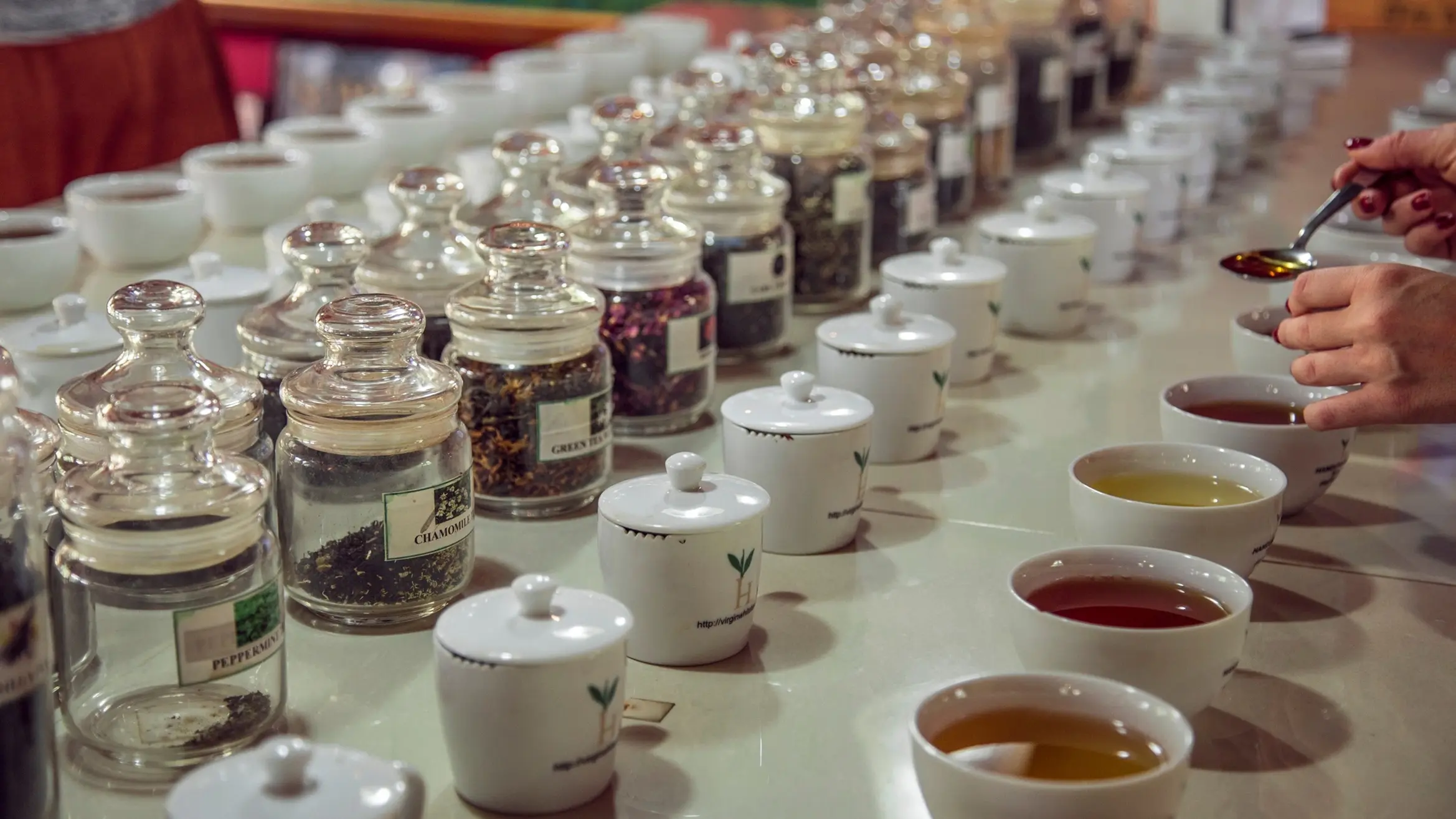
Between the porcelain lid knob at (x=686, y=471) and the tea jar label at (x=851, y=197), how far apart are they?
0.80 meters

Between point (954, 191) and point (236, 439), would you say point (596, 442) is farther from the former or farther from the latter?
point (954, 191)

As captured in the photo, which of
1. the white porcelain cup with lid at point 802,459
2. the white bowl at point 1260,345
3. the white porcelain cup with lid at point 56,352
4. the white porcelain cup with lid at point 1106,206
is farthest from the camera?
the white porcelain cup with lid at point 1106,206

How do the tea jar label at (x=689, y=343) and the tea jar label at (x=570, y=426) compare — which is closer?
the tea jar label at (x=570, y=426)

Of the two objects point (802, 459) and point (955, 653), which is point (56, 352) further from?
point (955, 653)

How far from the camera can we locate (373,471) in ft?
3.31

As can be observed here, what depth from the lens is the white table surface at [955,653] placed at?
0.89 meters

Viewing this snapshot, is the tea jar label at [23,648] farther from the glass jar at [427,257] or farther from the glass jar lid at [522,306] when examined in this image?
the glass jar at [427,257]

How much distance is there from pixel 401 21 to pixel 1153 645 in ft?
12.3

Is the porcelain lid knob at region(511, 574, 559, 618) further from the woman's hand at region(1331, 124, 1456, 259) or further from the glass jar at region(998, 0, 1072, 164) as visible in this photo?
the glass jar at region(998, 0, 1072, 164)

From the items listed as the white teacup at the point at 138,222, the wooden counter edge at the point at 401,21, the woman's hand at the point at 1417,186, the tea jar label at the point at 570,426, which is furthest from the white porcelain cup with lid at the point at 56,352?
the wooden counter edge at the point at 401,21

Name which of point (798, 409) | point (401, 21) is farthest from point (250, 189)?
point (401, 21)

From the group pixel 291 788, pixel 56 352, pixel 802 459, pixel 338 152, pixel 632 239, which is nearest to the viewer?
pixel 291 788

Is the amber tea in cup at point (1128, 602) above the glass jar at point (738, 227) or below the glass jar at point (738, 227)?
below

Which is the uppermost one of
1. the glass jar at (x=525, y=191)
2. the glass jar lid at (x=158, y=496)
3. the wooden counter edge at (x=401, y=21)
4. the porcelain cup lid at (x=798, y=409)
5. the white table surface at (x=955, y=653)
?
the wooden counter edge at (x=401, y=21)
